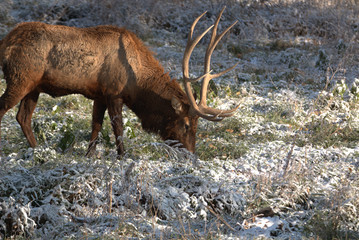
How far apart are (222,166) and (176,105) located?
1.02 metres

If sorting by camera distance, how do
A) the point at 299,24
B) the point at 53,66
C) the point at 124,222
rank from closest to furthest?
the point at 124,222, the point at 53,66, the point at 299,24

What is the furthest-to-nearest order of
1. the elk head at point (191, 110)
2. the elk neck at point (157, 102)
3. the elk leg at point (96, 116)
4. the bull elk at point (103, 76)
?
the elk leg at point (96, 116)
the elk neck at point (157, 102)
the elk head at point (191, 110)
the bull elk at point (103, 76)

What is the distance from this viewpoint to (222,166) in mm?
5352

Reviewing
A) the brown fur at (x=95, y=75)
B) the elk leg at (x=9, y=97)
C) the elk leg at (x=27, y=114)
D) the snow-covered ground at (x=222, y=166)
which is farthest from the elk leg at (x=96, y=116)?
the elk leg at (x=9, y=97)

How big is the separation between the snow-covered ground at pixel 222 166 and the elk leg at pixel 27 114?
166 mm

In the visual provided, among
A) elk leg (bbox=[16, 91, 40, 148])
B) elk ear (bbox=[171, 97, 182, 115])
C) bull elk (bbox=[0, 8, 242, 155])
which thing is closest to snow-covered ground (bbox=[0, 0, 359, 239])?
elk leg (bbox=[16, 91, 40, 148])

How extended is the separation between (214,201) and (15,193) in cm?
192

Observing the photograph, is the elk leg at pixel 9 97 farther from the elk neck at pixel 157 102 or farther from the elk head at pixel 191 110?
the elk head at pixel 191 110

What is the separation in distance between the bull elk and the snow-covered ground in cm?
43

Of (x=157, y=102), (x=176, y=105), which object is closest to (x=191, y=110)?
(x=176, y=105)

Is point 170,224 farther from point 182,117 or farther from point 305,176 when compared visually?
point 182,117

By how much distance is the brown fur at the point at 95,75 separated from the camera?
5.38 m

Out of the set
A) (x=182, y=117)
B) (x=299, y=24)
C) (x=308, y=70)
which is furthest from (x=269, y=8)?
(x=182, y=117)

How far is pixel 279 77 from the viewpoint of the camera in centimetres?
964
